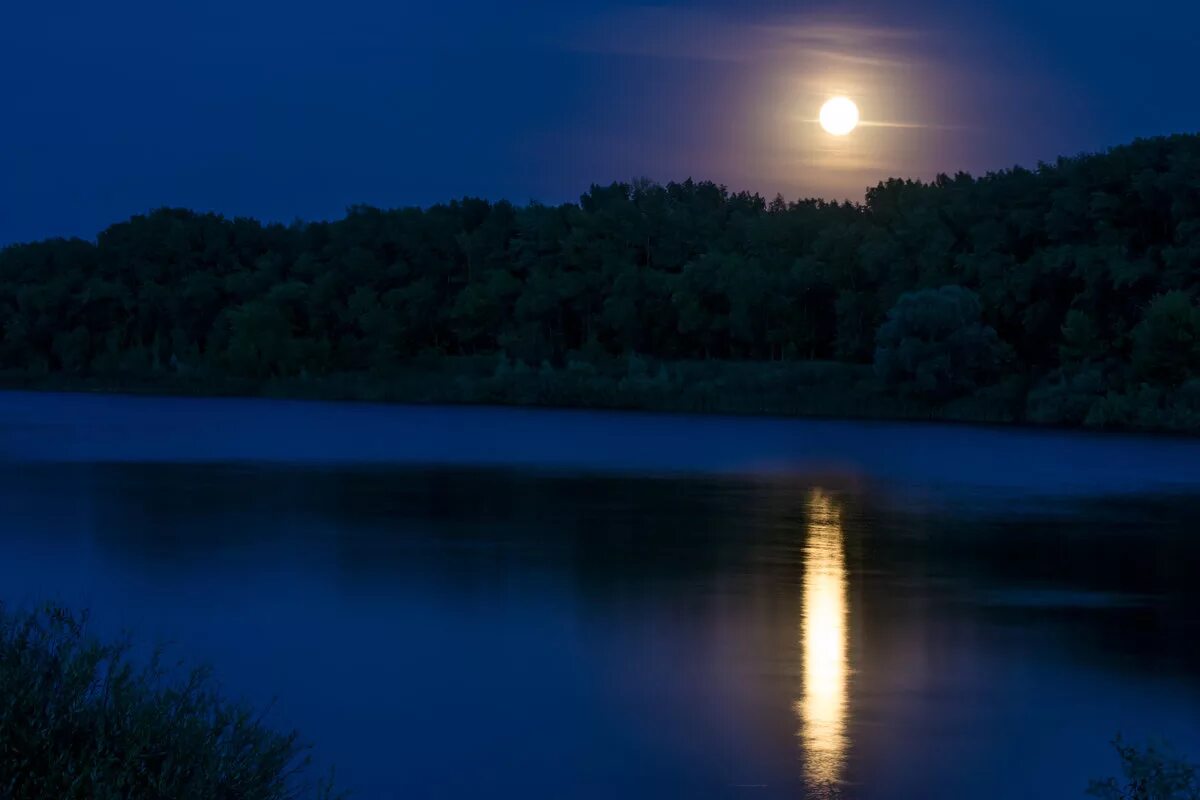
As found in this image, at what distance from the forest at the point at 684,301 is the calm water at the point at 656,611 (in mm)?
38801

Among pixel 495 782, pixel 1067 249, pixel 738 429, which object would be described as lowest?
pixel 495 782

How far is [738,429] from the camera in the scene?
74.5 metres

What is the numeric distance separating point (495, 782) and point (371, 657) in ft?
16.6

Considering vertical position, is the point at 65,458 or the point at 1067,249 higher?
the point at 1067,249

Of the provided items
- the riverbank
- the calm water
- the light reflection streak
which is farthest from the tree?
the light reflection streak

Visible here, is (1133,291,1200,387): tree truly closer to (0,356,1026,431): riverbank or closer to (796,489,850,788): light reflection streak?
(0,356,1026,431): riverbank

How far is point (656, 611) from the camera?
20766mm

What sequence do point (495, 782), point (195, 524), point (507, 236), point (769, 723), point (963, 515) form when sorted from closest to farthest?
point (495, 782)
point (769, 723)
point (195, 524)
point (963, 515)
point (507, 236)

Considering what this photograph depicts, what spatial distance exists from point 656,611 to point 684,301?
90851 millimetres

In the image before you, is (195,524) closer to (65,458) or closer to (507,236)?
(65,458)

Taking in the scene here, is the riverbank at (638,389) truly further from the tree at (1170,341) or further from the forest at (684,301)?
the tree at (1170,341)

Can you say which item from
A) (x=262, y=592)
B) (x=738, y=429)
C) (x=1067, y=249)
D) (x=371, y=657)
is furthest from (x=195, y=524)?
(x=1067, y=249)

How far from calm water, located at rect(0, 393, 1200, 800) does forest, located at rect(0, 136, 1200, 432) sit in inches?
1528

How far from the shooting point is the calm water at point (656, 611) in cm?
1366
